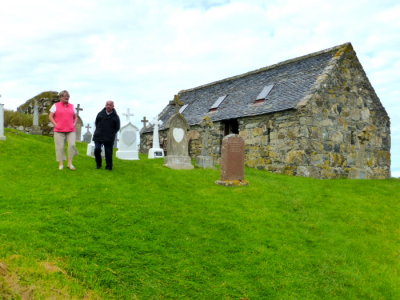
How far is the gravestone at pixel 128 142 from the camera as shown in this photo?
1670cm

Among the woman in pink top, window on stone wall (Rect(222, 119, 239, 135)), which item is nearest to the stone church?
window on stone wall (Rect(222, 119, 239, 135))

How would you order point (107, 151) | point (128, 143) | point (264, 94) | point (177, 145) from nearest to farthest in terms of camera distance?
point (107, 151) → point (177, 145) → point (128, 143) → point (264, 94)

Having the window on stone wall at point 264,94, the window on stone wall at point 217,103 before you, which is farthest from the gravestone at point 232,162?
the window on stone wall at point 217,103

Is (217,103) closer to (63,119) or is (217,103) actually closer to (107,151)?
(107,151)

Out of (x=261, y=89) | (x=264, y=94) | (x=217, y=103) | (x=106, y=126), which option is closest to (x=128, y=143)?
(x=106, y=126)

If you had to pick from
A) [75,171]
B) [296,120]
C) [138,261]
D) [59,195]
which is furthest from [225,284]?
[296,120]

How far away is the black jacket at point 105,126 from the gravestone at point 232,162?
3.63m

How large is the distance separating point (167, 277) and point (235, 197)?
4.95 m

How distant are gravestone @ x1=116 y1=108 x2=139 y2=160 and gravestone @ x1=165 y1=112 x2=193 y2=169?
8.57 ft

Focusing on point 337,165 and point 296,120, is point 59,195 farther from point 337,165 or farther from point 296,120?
point 337,165

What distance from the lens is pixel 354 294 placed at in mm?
6160

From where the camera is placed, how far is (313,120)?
55.6 feet

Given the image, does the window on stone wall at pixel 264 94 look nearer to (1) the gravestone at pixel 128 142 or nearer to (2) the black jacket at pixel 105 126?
(1) the gravestone at pixel 128 142

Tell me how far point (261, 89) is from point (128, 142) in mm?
9114
